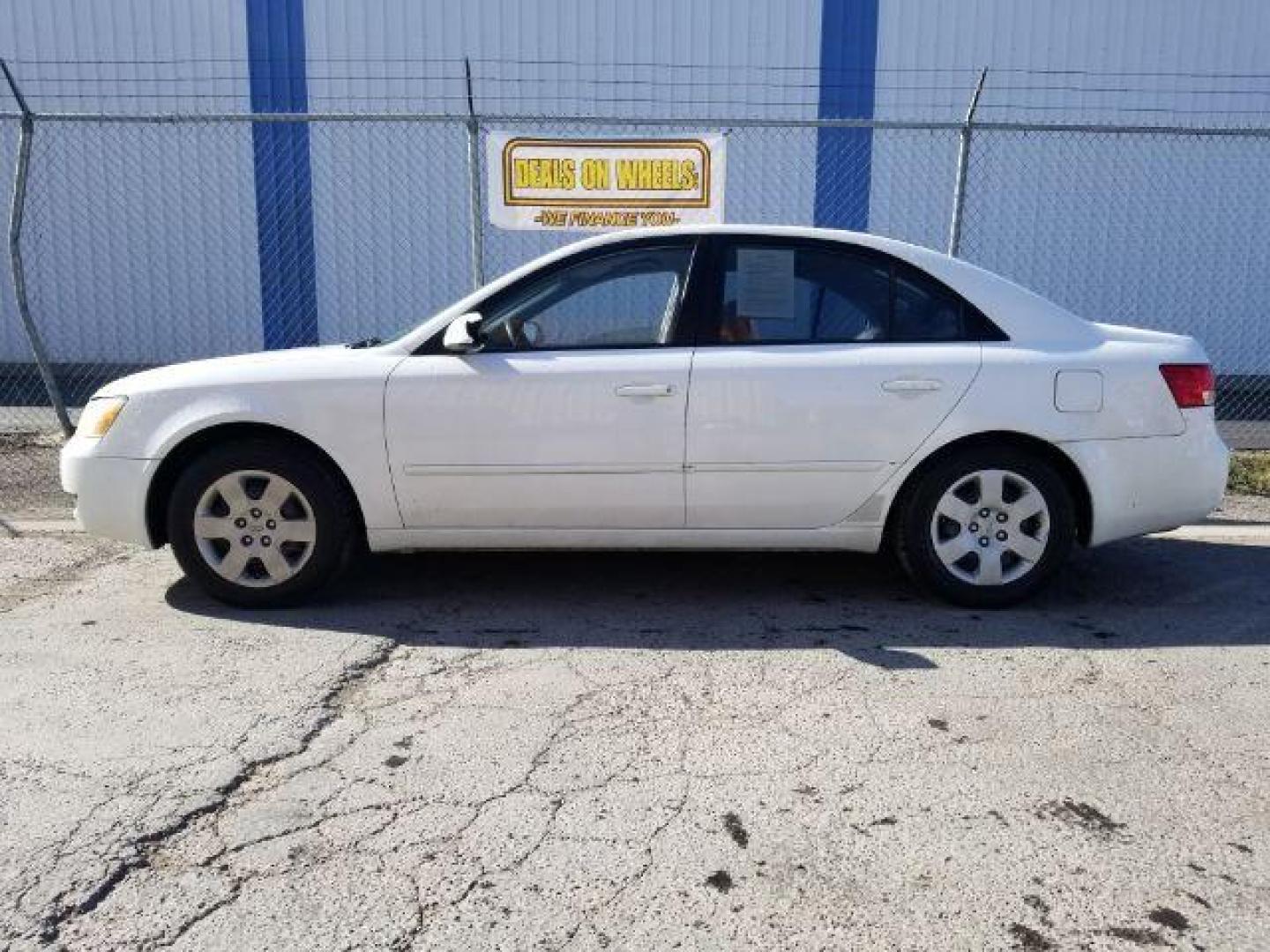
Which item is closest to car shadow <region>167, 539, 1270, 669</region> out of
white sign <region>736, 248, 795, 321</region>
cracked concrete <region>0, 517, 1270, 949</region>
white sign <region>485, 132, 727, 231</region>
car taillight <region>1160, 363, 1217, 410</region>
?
cracked concrete <region>0, 517, 1270, 949</region>

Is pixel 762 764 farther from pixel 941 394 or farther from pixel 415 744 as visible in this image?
pixel 941 394

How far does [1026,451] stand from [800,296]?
1.15m

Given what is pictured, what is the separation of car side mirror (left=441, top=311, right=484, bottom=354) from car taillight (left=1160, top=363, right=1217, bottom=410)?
2834 mm

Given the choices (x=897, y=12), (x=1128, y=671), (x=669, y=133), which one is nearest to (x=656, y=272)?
(x=1128, y=671)

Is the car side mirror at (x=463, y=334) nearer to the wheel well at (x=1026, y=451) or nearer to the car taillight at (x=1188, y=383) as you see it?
the wheel well at (x=1026, y=451)

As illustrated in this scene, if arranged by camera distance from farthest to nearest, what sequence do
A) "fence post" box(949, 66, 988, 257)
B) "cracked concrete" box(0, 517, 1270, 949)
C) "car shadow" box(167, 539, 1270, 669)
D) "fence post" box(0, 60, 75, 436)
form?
"fence post" box(0, 60, 75, 436) → "fence post" box(949, 66, 988, 257) → "car shadow" box(167, 539, 1270, 669) → "cracked concrete" box(0, 517, 1270, 949)

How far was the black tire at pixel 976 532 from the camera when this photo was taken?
14.4 feet

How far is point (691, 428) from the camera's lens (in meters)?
4.33

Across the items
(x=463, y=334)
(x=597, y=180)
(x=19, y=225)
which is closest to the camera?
(x=463, y=334)

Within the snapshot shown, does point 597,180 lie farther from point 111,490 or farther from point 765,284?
point 111,490

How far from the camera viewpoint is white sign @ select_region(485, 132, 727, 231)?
7.60 m

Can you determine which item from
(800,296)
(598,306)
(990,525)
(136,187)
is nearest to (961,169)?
(800,296)

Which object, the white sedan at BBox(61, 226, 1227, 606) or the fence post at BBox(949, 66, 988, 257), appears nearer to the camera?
the white sedan at BBox(61, 226, 1227, 606)

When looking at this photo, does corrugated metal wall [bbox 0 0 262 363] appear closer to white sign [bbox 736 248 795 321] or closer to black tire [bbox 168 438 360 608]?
black tire [bbox 168 438 360 608]
